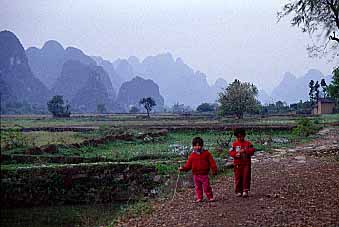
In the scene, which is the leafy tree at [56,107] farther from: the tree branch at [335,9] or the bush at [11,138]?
the bush at [11,138]

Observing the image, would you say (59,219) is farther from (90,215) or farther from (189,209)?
(189,209)

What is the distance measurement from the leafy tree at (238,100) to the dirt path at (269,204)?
33.8 meters

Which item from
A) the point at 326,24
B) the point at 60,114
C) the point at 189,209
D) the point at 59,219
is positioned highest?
the point at 326,24

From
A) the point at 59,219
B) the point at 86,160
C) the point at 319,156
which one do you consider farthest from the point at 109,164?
the point at 319,156

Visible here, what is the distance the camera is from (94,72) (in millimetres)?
94625

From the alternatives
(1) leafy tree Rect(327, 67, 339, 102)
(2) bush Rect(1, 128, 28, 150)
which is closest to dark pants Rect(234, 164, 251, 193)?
(2) bush Rect(1, 128, 28, 150)

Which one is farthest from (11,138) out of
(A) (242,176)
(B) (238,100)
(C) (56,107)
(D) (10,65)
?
(B) (238,100)

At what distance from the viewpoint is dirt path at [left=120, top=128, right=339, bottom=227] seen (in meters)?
6.73

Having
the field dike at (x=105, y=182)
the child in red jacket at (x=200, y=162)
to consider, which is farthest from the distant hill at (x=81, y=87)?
the child in red jacket at (x=200, y=162)

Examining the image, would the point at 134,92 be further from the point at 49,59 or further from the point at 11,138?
the point at 11,138

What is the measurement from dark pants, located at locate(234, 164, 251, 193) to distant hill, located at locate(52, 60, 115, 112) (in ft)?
229

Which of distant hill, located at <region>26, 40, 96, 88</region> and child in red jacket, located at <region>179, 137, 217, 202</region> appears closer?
child in red jacket, located at <region>179, 137, 217, 202</region>

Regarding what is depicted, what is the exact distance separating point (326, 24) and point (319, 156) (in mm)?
4960

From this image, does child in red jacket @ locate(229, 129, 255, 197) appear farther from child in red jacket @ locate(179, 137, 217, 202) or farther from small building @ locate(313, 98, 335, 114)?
small building @ locate(313, 98, 335, 114)
